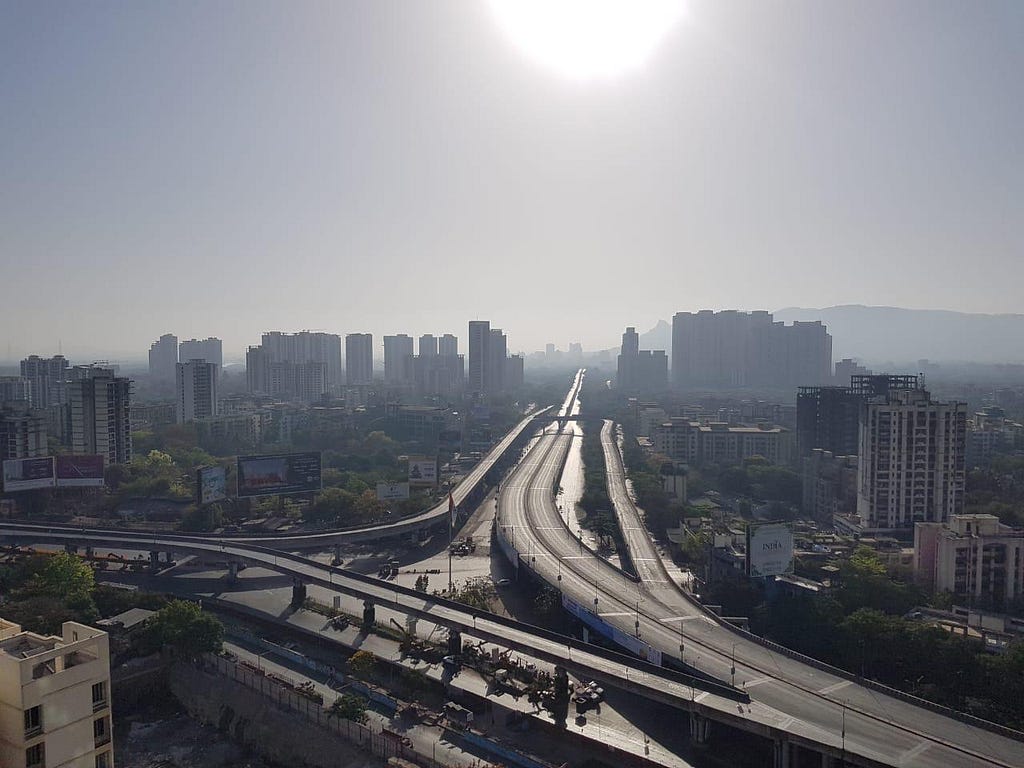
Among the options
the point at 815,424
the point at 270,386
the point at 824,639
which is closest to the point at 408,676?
the point at 824,639

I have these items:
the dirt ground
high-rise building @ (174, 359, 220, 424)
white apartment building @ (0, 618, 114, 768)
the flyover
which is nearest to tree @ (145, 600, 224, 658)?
the dirt ground

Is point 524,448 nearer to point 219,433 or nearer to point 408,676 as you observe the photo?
point 219,433

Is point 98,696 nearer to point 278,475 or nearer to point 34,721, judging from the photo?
point 34,721

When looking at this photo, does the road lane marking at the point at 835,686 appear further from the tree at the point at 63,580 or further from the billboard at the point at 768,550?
the tree at the point at 63,580

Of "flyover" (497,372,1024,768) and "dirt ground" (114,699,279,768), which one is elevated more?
"flyover" (497,372,1024,768)

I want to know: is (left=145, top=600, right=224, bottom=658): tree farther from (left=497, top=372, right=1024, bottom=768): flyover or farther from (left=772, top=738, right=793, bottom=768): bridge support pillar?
(left=772, top=738, right=793, bottom=768): bridge support pillar

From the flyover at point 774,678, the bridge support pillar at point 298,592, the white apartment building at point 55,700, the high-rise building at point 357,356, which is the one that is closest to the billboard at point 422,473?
the flyover at point 774,678
